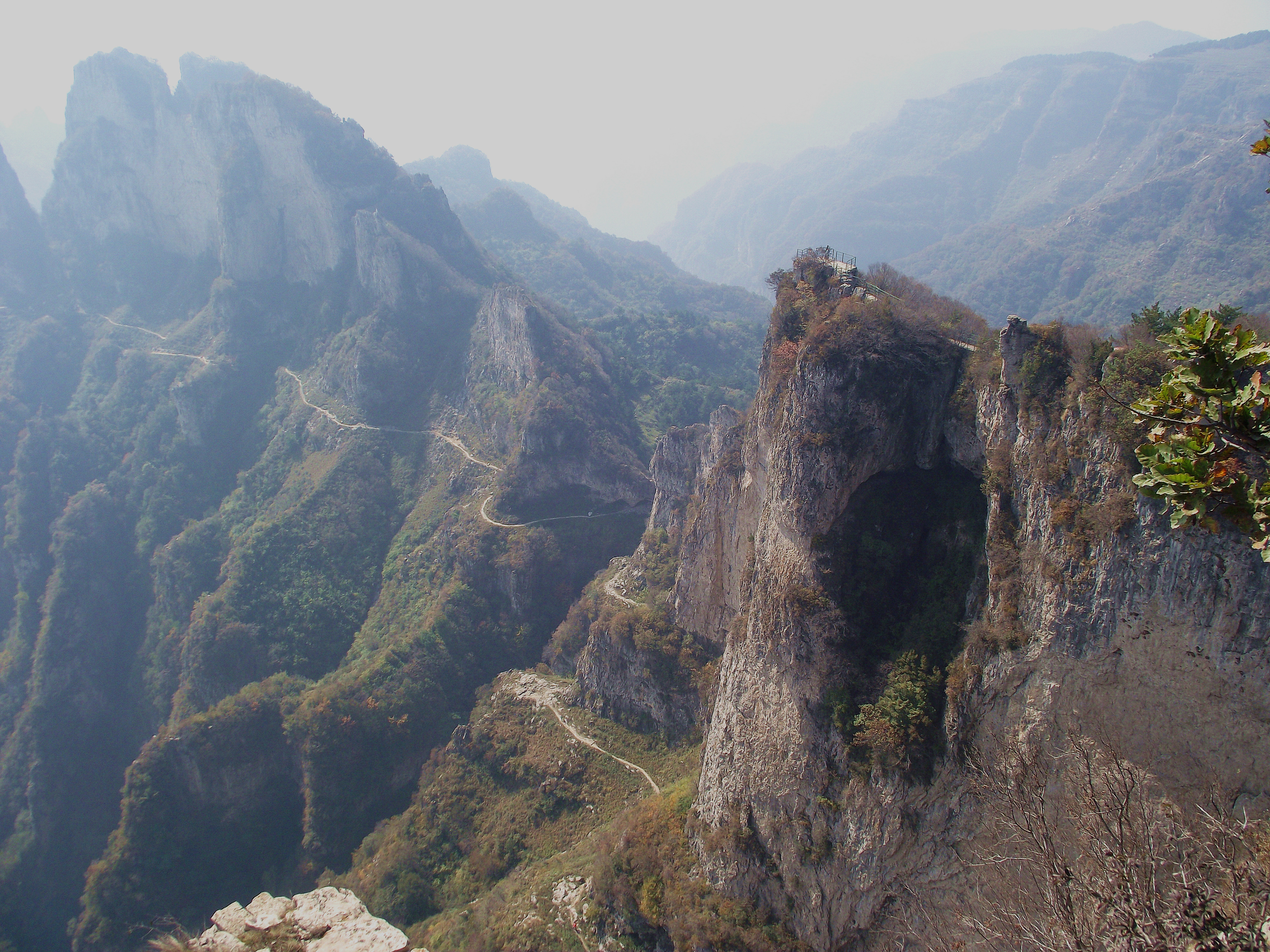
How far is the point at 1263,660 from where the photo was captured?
14570 mm

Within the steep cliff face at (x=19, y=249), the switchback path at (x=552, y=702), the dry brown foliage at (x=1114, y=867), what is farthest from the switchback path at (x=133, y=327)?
the dry brown foliage at (x=1114, y=867)

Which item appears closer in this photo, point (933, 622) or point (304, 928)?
point (304, 928)

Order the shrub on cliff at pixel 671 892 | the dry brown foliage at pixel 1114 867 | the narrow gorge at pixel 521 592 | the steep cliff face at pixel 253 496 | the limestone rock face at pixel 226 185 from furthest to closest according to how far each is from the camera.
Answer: the limestone rock face at pixel 226 185 → the steep cliff face at pixel 253 496 → the shrub on cliff at pixel 671 892 → the narrow gorge at pixel 521 592 → the dry brown foliage at pixel 1114 867

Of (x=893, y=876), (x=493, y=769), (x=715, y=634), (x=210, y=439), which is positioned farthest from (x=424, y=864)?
(x=210, y=439)

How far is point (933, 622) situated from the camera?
23984 mm

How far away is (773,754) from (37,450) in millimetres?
119280

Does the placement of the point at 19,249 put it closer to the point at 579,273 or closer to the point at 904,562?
the point at 579,273

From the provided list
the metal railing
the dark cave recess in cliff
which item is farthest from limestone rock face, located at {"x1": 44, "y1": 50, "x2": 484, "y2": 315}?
the dark cave recess in cliff

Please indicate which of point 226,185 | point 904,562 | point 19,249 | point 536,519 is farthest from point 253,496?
point 19,249

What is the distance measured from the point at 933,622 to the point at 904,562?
327 cm

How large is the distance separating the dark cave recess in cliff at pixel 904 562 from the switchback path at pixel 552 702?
2324cm

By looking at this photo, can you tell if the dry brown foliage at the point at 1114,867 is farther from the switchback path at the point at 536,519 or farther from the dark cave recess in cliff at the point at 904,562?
the switchback path at the point at 536,519

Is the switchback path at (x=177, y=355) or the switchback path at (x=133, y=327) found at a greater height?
the switchback path at (x=133, y=327)

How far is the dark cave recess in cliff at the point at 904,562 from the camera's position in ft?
78.9
